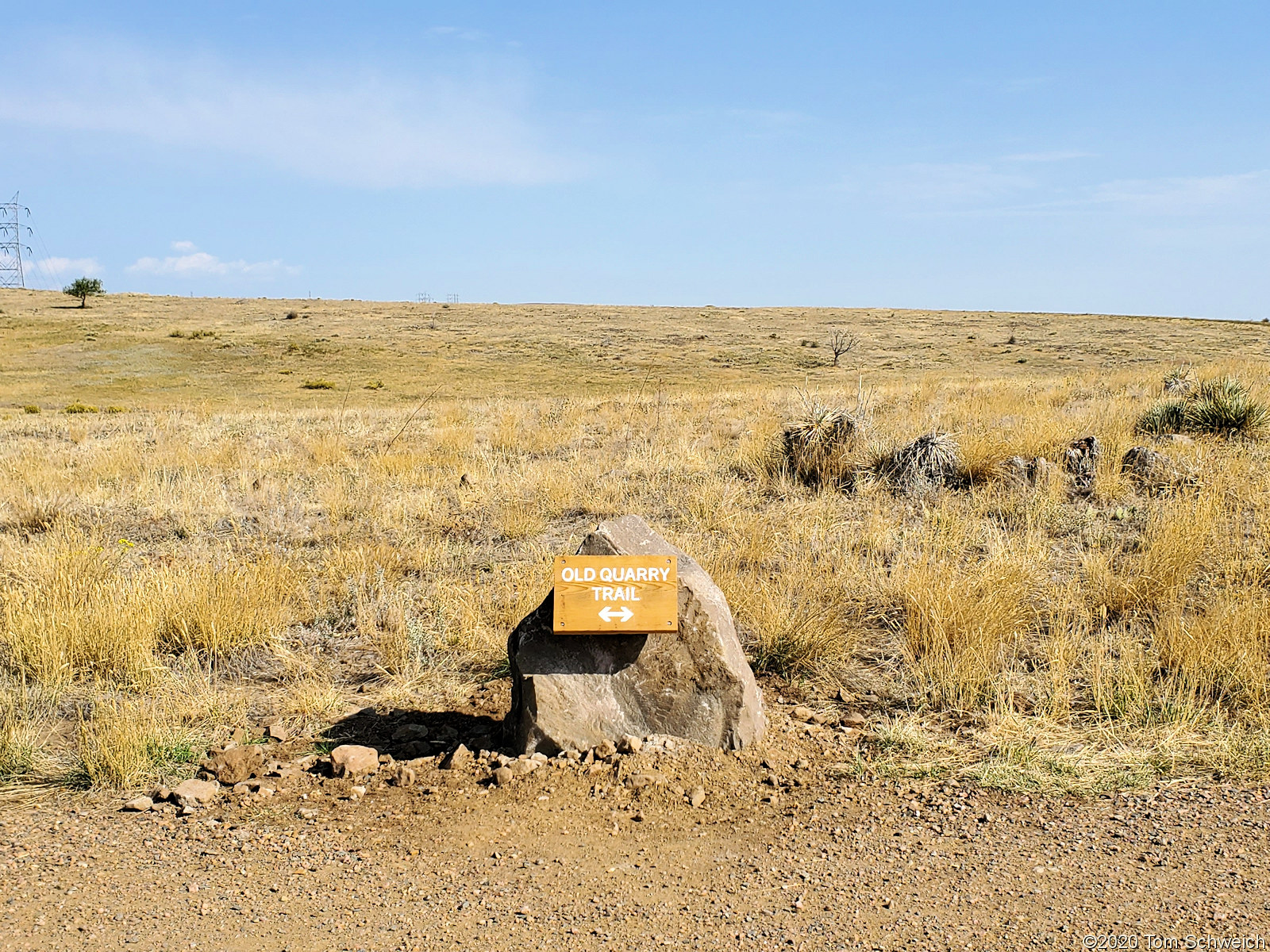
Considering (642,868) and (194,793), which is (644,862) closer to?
(642,868)

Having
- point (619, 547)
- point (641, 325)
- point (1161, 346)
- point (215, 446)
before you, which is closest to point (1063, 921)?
point (619, 547)

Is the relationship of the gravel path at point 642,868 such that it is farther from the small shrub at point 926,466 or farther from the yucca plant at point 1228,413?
the yucca plant at point 1228,413

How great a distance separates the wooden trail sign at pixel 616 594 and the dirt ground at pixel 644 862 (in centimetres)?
58

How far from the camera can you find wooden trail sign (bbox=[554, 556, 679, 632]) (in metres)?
3.81

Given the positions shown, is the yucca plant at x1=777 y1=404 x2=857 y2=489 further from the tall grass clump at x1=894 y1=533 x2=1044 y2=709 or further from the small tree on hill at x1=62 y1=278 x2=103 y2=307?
the small tree on hill at x1=62 y1=278 x2=103 y2=307

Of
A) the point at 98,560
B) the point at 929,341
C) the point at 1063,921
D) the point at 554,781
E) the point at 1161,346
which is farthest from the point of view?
the point at 929,341

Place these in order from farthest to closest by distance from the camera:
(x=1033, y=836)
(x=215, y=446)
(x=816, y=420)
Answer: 1. (x=215, y=446)
2. (x=816, y=420)
3. (x=1033, y=836)

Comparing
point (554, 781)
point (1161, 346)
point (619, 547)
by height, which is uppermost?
point (1161, 346)

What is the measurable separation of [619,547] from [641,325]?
169 ft

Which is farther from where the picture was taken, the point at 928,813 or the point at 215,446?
the point at 215,446

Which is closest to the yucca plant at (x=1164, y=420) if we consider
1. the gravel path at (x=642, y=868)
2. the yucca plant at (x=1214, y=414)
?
the yucca plant at (x=1214, y=414)

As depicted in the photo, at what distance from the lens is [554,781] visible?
3.76 meters

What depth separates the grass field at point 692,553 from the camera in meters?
4.19

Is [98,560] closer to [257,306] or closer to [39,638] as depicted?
[39,638]
